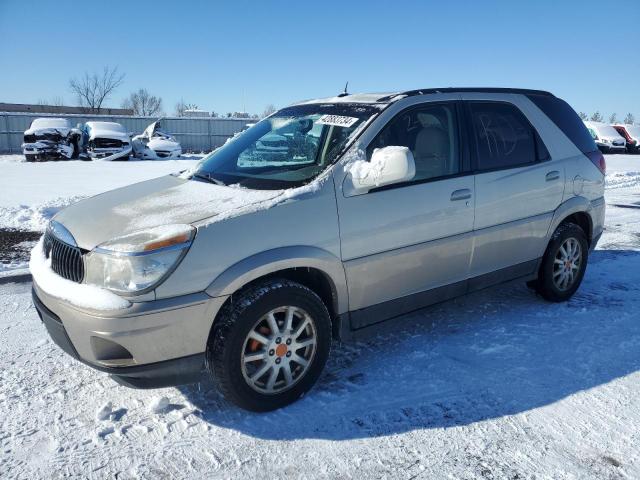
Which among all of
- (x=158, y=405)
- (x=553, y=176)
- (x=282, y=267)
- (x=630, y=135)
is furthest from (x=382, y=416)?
(x=630, y=135)

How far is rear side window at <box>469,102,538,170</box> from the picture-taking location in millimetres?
3924

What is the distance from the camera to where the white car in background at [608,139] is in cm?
2661

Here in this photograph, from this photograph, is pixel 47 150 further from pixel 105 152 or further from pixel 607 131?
pixel 607 131

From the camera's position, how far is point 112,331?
2.57m

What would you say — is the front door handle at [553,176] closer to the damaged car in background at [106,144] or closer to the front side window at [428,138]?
the front side window at [428,138]

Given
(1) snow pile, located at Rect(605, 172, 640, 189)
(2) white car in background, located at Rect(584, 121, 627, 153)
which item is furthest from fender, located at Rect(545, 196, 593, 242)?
(2) white car in background, located at Rect(584, 121, 627, 153)

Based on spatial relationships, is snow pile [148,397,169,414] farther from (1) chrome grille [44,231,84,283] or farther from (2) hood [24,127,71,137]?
(2) hood [24,127,71,137]

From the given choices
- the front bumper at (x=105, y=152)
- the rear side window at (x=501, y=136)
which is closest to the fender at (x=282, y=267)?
the rear side window at (x=501, y=136)

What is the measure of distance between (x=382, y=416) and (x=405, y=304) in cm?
84

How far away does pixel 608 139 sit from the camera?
1048 inches

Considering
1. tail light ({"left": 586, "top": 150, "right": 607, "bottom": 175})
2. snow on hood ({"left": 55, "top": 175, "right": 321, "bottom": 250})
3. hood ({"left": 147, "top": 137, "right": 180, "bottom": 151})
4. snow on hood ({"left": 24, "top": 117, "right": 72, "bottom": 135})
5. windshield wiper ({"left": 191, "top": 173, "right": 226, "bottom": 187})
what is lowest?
snow on hood ({"left": 55, "top": 175, "right": 321, "bottom": 250})

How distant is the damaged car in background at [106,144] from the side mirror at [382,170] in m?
19.5

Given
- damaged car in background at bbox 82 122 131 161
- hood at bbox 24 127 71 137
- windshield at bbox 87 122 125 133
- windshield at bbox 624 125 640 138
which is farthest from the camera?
windshield at bbox 624 125 640 138

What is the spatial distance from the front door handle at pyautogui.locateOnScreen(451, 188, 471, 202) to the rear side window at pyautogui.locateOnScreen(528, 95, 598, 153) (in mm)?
1401
